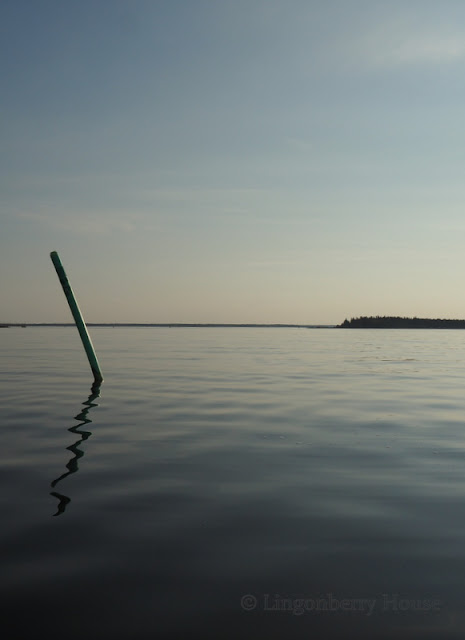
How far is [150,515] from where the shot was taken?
7195 mm

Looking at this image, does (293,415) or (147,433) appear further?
(293,415)

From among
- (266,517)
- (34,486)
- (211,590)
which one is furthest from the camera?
(34,486)

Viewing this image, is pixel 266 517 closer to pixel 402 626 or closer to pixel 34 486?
pixel 402 626

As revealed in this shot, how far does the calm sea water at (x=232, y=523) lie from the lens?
4727mm

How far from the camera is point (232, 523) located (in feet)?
22.8

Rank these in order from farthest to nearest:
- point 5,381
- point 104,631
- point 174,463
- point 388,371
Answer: point 388,371 < point 5,381 < point 174,463 < point 104,631

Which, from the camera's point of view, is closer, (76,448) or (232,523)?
(232,523)

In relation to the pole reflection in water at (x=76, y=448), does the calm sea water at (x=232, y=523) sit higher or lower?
higher

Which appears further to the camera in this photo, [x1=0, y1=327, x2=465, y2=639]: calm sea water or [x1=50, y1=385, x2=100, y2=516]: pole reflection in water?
[x1=50, y1=385, x2=100, y2=516]: pole reflection in water

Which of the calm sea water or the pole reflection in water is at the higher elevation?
the calm sea water

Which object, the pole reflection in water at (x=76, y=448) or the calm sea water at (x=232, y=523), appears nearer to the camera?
the calm sea water at (x=232, y=523)

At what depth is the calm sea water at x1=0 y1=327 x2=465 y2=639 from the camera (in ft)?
15.5

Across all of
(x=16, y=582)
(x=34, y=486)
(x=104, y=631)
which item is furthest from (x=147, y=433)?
→ (x=104, y=631)

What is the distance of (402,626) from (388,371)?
27109mm
